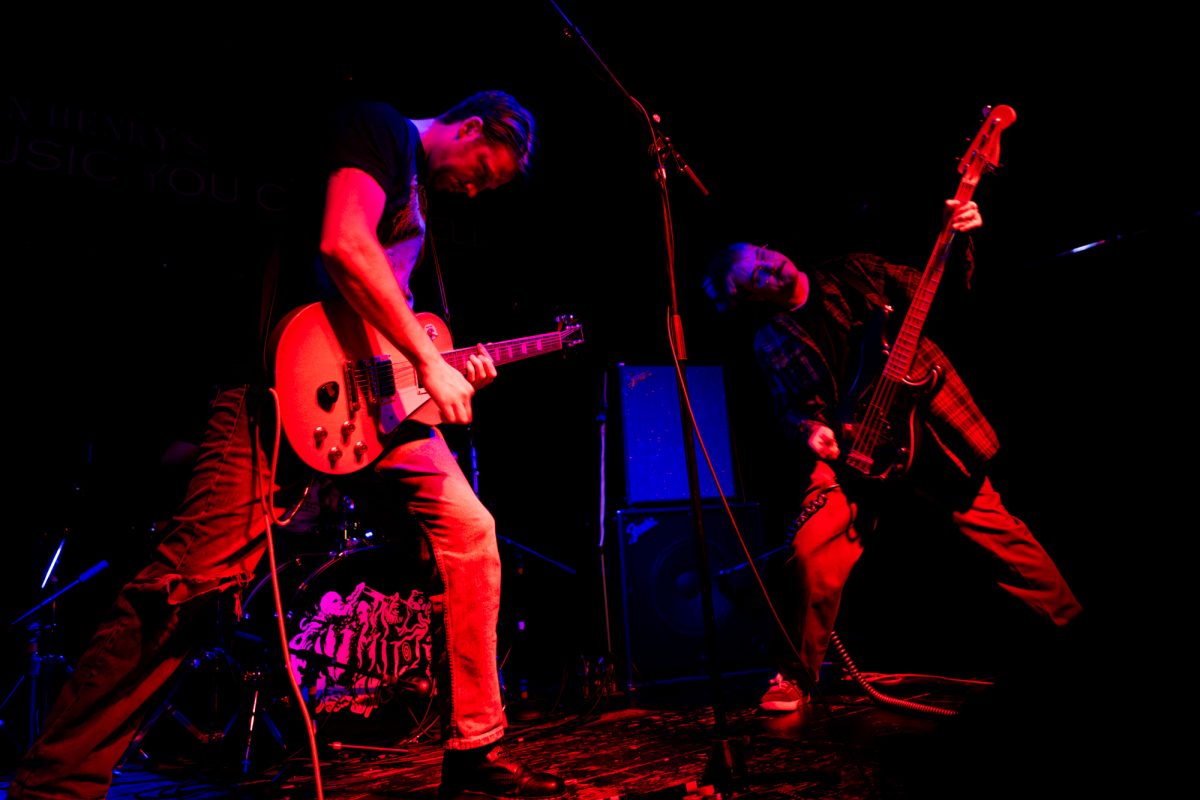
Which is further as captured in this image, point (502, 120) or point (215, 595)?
point (502, 120)

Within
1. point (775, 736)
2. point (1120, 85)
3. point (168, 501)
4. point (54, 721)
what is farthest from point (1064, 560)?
point (168, 501)

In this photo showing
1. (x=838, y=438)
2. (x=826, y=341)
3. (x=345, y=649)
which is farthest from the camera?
(x=826, y=341)

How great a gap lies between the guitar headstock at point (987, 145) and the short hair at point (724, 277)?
1.13 metres

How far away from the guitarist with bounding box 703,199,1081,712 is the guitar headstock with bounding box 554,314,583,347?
982 mm

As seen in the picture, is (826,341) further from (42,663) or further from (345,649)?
(42,663)

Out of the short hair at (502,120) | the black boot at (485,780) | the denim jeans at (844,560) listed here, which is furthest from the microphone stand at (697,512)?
the denim jeans at (844,560)

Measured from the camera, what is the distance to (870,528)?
3482mm

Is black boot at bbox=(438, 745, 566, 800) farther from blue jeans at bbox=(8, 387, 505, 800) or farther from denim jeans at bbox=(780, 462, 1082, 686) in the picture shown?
denim jeans at bbox=(780, 462, 1082, 686)

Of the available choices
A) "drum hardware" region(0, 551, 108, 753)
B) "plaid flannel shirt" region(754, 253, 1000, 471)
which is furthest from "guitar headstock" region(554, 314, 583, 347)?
"drum hardware" region(0, 551, 108, 753)

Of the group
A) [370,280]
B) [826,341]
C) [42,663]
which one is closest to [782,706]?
[826,341]

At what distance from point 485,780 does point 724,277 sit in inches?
107

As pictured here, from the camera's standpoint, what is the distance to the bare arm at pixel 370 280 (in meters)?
2.06

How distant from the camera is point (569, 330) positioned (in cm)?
332

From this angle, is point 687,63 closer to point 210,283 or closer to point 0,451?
point 210,283
